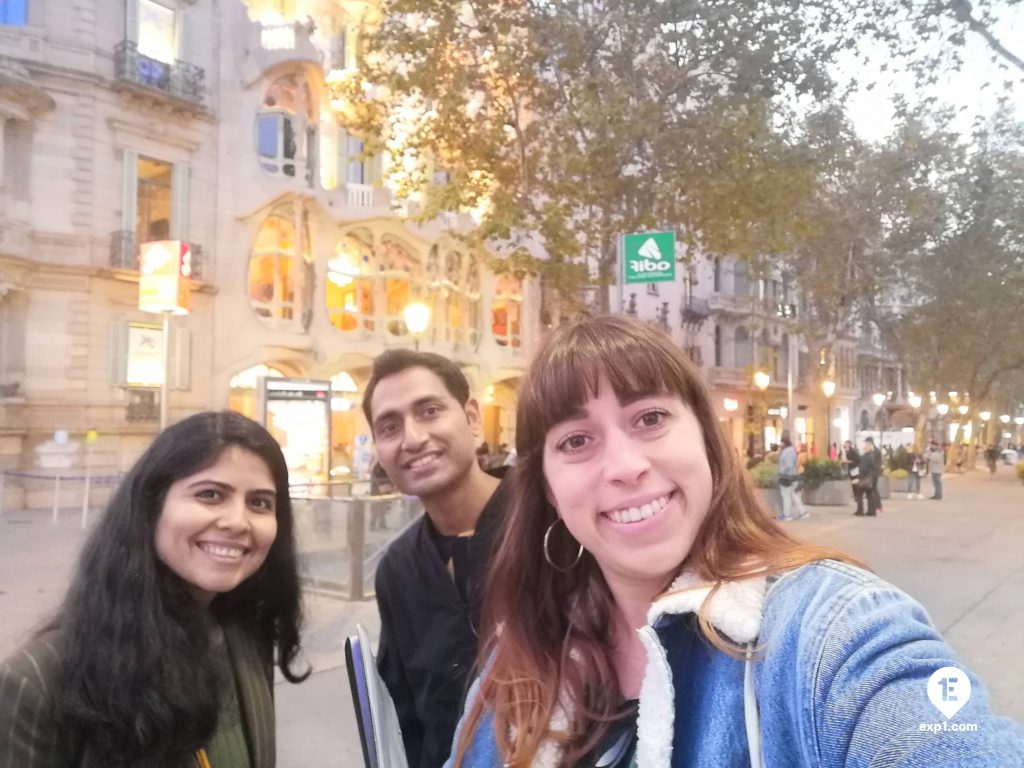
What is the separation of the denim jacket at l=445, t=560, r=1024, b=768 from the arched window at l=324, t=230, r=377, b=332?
73.5 ft

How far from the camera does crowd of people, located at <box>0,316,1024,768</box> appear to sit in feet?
3.51

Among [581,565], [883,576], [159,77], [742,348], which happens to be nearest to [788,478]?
[883,576]

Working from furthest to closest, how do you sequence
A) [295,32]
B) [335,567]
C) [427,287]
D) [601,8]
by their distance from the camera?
1. [427,287]
2. [295,32]
3. [601,8]
4. [335,567]

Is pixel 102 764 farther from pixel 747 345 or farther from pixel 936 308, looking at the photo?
pixel 747 345

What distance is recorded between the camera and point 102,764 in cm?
177

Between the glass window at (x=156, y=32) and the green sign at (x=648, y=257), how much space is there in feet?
53.9

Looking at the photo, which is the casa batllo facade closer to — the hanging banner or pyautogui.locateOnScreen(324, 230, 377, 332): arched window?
pyautogui.locateOnScreen(324, 230, 377, 332): arched window

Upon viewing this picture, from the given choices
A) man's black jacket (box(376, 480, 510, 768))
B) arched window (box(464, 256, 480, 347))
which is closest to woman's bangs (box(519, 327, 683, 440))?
man's black jacket (box(376, 480, 510, 768))

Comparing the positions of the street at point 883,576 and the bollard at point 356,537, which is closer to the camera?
the street at point 883,576

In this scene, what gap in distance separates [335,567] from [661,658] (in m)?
7.96

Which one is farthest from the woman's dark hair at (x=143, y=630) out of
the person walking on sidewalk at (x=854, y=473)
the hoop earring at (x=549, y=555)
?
the person walking on sidewalk at (x=854, y=473)

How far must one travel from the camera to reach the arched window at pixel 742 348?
4072 centimetres

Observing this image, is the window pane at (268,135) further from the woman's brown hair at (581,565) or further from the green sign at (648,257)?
the woman's brown hair at (581,565)

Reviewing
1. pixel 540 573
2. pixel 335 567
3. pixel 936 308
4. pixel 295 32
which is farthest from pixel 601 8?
pixel 936 308
